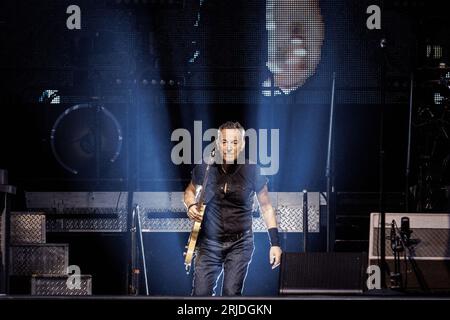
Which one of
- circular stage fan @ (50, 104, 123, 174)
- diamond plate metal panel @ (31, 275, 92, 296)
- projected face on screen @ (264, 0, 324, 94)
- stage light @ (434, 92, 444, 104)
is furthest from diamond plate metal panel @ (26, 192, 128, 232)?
stage light @ (434, 92, 444, 104)

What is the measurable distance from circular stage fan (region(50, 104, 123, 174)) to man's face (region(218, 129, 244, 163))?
376 cm

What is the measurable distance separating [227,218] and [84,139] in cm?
413

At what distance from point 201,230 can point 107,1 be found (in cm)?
407

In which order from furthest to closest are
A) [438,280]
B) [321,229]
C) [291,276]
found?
[321,229], [438,280], [291,276]

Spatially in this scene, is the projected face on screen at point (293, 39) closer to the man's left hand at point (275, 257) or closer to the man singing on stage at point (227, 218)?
the man singing on stage at point (227, 218)

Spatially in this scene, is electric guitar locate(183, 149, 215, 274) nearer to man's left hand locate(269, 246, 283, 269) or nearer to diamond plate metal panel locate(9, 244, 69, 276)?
man's left hand locate(269, 246, 283, 269)

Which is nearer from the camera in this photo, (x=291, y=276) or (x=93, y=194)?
(x=291, y=276)

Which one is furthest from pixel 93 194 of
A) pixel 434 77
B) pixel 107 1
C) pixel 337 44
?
pixel 434 77

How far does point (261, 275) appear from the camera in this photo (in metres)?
10.3

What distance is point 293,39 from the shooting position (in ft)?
37.1

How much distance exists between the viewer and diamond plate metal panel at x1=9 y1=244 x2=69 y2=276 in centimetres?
868

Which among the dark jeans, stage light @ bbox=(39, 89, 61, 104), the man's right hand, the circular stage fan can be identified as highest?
stage light @ bbox=(39, 89, 61, 104)

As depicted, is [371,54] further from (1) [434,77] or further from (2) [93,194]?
(2) [93,194]

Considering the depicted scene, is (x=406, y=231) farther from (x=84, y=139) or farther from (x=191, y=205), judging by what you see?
(x=84, y=139)
